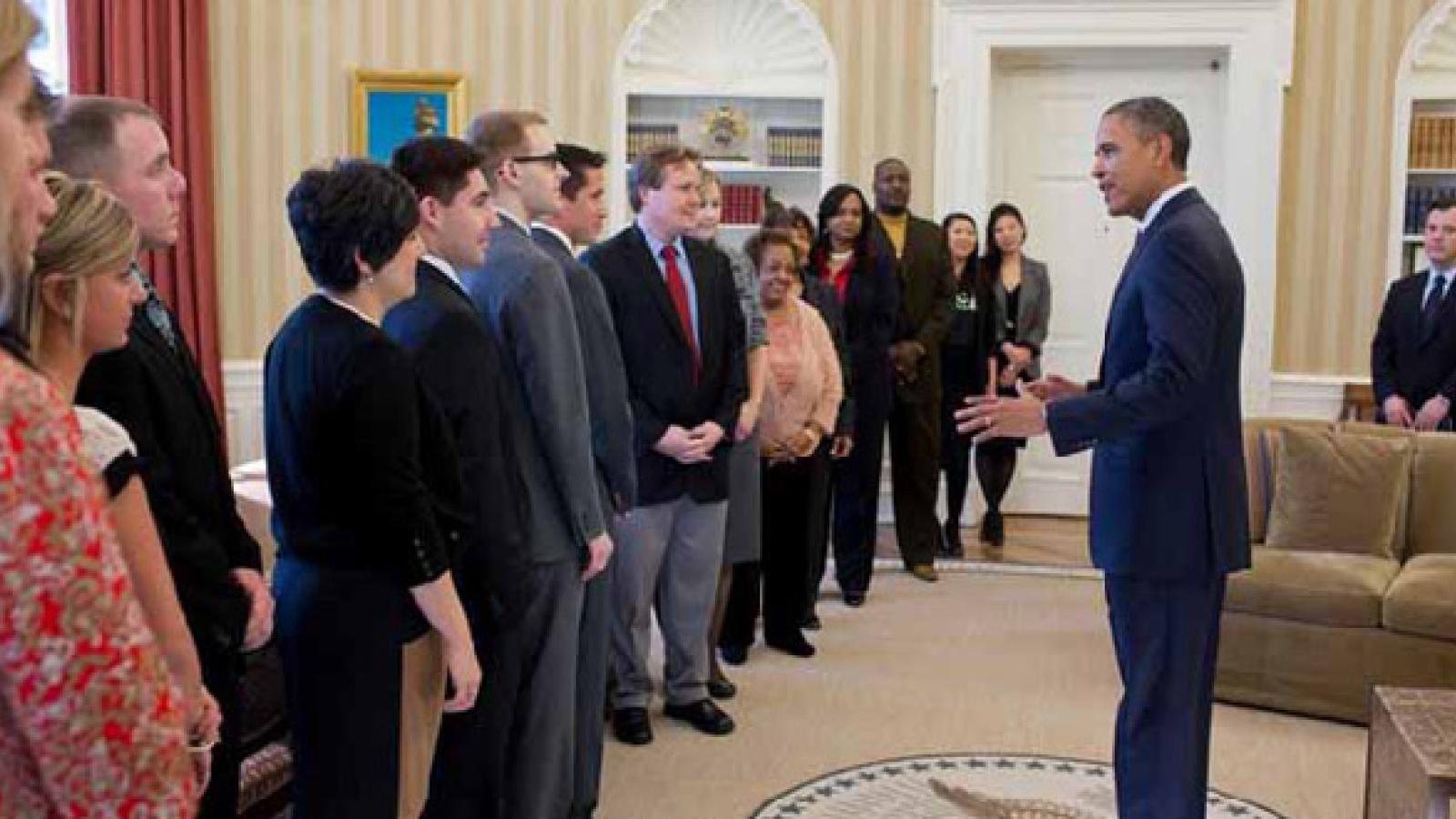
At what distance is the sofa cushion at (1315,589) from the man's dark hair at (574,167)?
7.37ft

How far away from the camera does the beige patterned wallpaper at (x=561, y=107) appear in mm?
6602

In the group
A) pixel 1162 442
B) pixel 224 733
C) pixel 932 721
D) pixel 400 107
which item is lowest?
pixel 932 721

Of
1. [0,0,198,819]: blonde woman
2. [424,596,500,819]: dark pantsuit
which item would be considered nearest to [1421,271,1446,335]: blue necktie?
[424,596,500,819]: dark pantsuit

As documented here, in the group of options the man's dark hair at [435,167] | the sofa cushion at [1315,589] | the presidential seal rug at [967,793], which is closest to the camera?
the man's dark hair at [435,167]

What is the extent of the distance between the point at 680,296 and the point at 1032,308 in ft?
10.3

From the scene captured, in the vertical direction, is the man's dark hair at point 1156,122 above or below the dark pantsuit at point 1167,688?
above

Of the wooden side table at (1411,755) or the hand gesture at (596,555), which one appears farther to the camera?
the hand gesture at (596,555)

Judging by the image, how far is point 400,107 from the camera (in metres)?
6.91

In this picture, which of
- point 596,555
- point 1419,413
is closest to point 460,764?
point 596,555

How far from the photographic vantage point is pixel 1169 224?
2.77 m

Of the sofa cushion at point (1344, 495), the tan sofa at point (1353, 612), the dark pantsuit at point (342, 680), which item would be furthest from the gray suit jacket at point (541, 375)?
the sofa cushion at point (1344, 495)

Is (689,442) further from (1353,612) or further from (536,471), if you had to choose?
(1353,612)

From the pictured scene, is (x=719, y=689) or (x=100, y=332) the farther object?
(x=719, y=689)

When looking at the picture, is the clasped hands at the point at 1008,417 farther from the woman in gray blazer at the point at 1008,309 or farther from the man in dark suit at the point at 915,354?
the woman in gray blazer at the point at 1008,309
